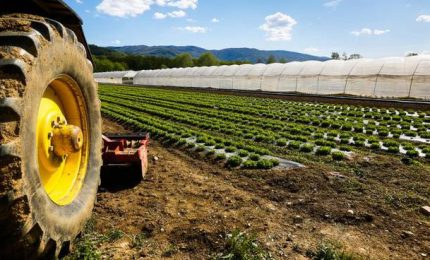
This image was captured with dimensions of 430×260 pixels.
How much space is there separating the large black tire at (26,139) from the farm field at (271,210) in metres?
1.18

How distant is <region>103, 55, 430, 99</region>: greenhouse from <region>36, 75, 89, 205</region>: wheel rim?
26175 millimetres

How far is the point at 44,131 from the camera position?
313 centimetres

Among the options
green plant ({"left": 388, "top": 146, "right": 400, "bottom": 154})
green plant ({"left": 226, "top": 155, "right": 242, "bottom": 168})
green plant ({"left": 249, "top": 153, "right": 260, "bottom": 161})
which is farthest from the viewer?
green plant ({"left": 388, "top": 146, "right": 400, "bottom": 154})

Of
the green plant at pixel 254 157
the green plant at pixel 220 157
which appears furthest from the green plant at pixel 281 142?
the green plant at pixel 220 157

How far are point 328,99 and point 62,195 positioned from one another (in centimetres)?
2525

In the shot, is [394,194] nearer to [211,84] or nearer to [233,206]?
[233,206]

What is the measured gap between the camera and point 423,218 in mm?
A: 5195

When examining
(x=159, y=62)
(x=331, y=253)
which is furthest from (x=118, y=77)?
(x=331, y=253)

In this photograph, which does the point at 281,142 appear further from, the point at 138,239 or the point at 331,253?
the point at 138,239

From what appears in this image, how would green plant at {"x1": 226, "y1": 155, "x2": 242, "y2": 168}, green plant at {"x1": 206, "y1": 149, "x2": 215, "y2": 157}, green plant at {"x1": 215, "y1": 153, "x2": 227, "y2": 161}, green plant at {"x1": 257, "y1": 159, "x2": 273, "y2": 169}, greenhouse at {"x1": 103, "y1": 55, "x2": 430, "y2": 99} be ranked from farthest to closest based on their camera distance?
→ greenhouse at {"x1": 103, "y1": 55, "x2": 430, "y2": 99}
green plant at {"x1": 206, "y1": 149, "x2": 215, "y2": 157}
green plant at {"x1": 215, "y1": 153, "x2": 227, "y2": 161}
green plant at {"x1": 226, "y1": 155, "x2": 242, "y2": 168}
green plant at {"x1": 257, "y1": 159, "x2": 273, "y2": 169}

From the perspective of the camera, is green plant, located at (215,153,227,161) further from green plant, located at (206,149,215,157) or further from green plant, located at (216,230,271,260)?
green plant, located at (216,230,271,260)

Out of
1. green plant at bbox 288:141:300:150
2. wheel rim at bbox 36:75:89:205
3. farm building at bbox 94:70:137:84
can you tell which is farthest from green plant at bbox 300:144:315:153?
farm building at bbox 94:70:137:84

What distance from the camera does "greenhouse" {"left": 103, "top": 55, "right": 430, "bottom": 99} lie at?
25.9m

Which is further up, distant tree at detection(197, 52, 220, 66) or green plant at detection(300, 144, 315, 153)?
distant tree at detection(197, 52, 220, 66)
